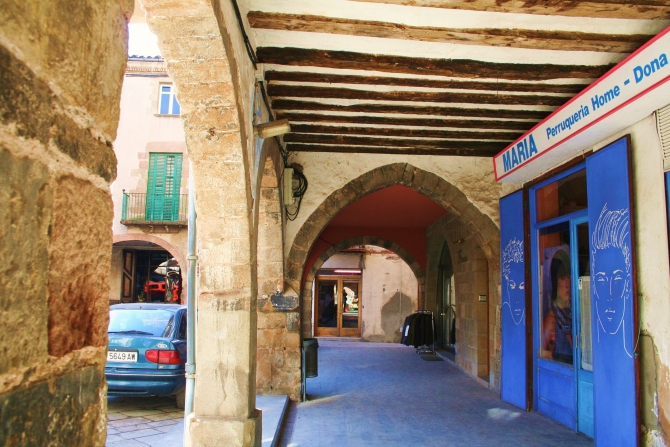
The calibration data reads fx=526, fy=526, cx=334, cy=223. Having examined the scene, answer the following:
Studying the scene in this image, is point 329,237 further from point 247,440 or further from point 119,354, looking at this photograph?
point 247,440

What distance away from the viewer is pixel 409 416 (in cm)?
555

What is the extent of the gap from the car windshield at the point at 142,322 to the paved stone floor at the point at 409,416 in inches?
64.3

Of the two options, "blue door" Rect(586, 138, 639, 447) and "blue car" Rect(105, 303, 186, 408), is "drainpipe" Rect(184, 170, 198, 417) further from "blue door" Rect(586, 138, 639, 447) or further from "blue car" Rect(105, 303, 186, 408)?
"blue door" Rect(586, 138, 639, 447)

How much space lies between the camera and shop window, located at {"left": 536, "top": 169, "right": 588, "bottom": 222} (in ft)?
15.7

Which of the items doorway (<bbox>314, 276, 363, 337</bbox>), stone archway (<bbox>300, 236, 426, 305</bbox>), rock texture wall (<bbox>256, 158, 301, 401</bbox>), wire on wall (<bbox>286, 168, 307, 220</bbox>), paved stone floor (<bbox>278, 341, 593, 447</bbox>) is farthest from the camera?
doorway (<bbox>314, 276, 363, 337</bbox>)

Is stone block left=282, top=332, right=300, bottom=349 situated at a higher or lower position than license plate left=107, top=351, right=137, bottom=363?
higher

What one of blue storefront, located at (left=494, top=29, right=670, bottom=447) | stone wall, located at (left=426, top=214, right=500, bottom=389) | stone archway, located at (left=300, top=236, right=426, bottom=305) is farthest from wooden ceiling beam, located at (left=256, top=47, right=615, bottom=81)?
stone archway, located at (left=300, top=236, right=426, bottom=305)

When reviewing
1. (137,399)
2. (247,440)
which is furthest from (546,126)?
(137,399)

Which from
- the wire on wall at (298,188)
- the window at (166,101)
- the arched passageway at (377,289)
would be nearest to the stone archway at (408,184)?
the wire on wall at (298,188)

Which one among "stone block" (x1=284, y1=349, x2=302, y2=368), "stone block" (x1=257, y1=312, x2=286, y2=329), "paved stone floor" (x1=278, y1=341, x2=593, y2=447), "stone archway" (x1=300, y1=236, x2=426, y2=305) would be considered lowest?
"paved stone floor" (x1=278, y1=341, x2=593, y2=447)

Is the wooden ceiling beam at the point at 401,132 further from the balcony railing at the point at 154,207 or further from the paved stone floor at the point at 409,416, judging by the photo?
the balcony railing at the point at 154,207

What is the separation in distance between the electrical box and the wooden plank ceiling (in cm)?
65

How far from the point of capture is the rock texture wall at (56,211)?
75cm

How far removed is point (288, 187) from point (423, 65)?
2.59 meters
